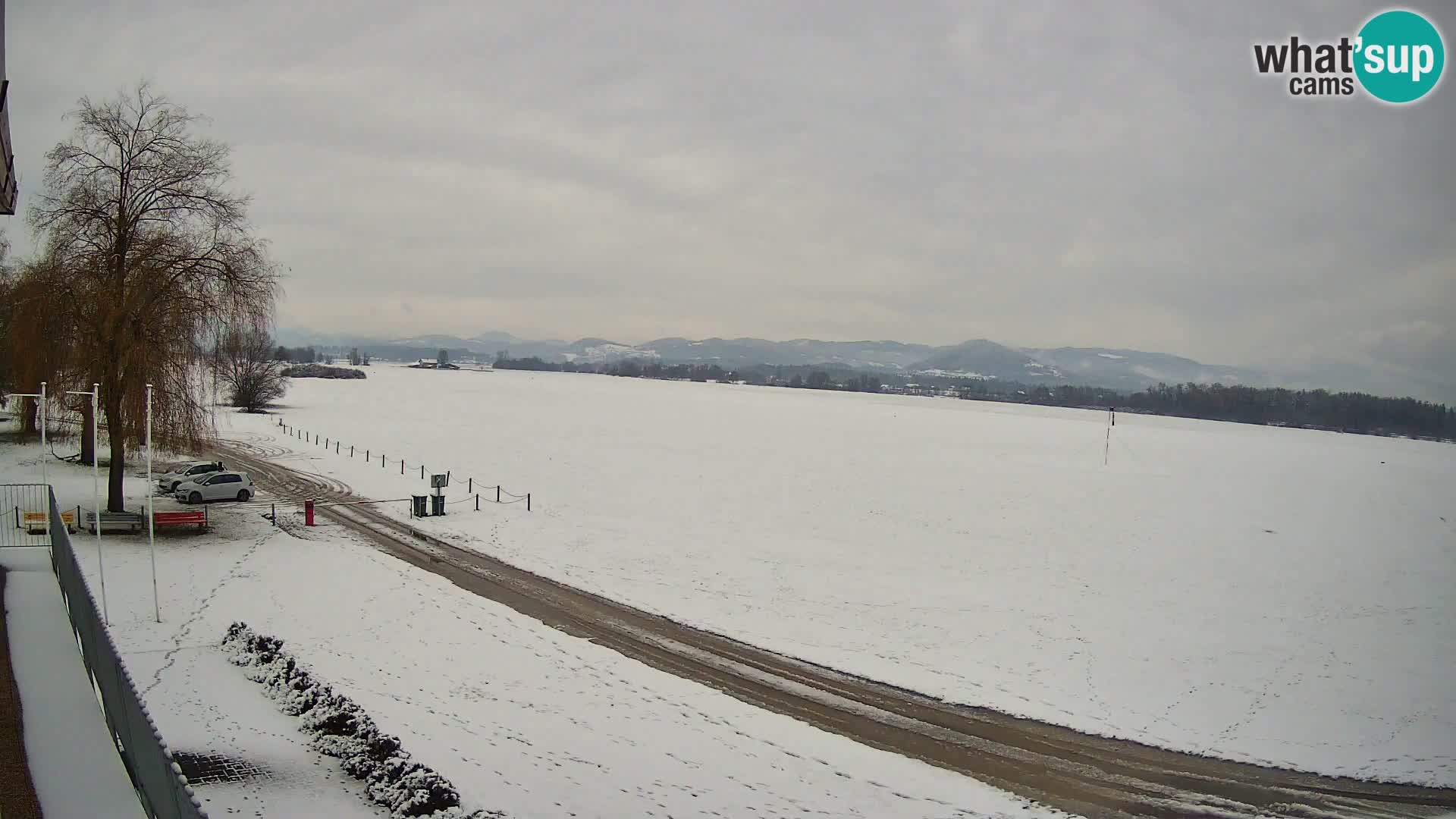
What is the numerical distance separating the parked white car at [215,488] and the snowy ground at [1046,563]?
21.5 feet

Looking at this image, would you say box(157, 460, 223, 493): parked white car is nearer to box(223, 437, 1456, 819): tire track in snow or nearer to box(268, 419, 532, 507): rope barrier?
box(268, 419, 532, 507): rope barrier

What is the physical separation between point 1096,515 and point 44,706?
3438 cm

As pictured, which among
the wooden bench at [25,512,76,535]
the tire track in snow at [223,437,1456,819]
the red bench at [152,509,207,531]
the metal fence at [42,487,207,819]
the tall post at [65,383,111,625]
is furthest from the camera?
the red bench at [152,509,207,531]

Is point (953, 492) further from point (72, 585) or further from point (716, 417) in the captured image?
point (716, 417)

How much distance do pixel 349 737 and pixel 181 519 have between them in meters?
17.9

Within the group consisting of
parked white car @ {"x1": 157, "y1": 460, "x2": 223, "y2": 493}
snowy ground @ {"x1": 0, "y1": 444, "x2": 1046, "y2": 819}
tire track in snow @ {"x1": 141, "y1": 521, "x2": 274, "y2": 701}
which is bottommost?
snowy ground @ {"x1": 0, "y1": 444, "x2": 1046, "y2": 819}

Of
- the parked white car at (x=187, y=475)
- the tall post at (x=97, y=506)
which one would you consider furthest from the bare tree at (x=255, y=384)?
the tall post at (x=97, y=506)

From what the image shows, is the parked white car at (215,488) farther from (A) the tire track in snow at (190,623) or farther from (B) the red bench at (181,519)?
(A) the tire track in snow at (190,623)

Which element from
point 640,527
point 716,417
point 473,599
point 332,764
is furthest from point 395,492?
Answer: point 716,417

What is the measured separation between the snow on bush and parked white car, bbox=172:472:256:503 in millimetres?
18355

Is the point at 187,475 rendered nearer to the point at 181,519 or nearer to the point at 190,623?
the point at 181,519

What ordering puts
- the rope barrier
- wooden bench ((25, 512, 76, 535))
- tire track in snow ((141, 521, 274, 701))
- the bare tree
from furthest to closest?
the bare tree, the rope barrier, wooden bench ((25, 512, 76, 535)), tire track in snow ((141, 521, 274, 701))

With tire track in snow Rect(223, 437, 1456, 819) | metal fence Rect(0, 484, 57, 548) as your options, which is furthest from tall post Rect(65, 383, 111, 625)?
tire track in snow Rect(223, 437, 1456, 819)

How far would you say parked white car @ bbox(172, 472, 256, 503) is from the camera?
29.7 metres
